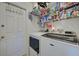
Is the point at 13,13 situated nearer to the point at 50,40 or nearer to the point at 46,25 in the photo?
the point at 46,25

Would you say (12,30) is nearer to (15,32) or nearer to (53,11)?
(15,32)

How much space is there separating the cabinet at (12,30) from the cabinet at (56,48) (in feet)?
0.90

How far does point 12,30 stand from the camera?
47.1 inches

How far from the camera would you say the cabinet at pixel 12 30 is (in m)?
1.16

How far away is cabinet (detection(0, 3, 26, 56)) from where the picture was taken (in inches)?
45.6

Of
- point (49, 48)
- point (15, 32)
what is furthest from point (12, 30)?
point (49, 48)

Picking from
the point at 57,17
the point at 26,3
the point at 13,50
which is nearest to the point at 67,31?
the point at 57,17

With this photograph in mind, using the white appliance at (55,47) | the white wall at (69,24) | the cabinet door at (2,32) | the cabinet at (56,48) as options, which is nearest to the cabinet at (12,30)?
the cabinet door at (2,32)

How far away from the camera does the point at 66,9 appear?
114 centimetres

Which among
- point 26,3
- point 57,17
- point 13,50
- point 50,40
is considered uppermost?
point 26,3

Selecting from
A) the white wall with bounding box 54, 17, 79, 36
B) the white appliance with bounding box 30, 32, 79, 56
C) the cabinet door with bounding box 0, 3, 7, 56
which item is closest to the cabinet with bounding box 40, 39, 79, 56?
the white appliance with bounding box 30, 32, 79, 56

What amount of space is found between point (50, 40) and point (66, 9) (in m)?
0.44

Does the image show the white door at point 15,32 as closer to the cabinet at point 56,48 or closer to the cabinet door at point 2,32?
the cabinet door at point 2,32

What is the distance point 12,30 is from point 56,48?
23.8 inches
